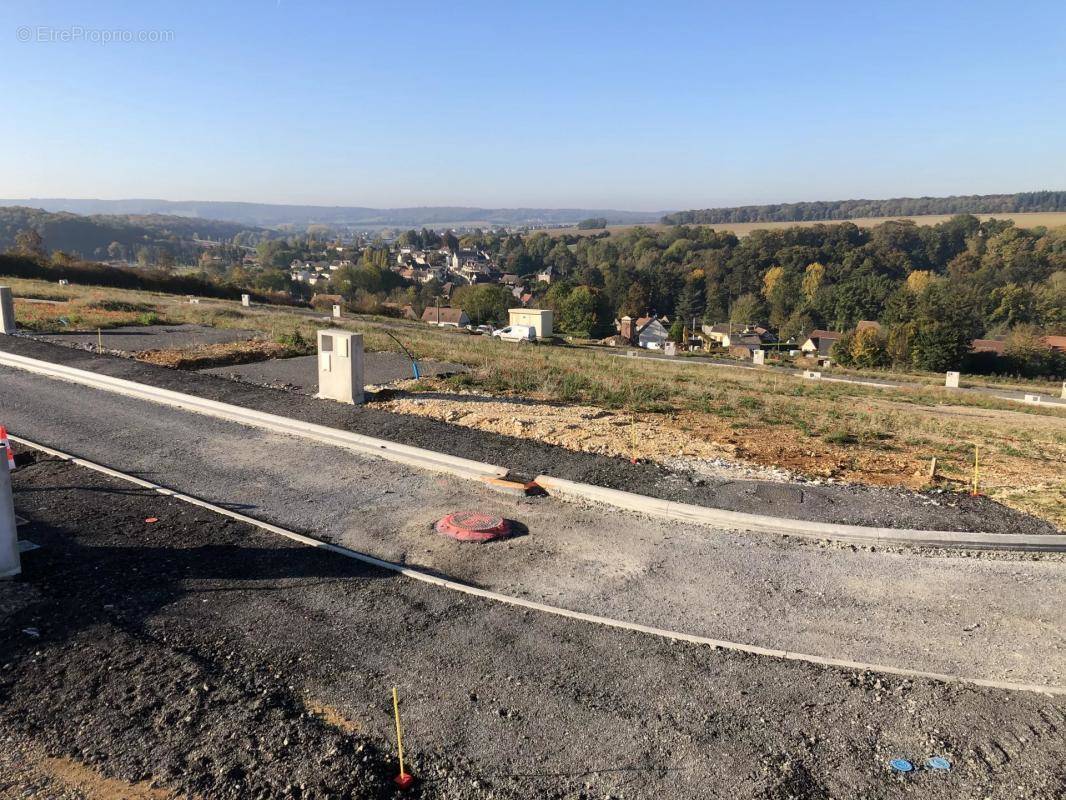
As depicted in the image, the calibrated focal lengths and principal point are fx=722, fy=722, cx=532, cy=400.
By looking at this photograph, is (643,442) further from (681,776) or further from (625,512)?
(681,776)

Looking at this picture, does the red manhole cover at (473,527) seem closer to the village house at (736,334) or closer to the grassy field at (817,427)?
the grassy field at (817,427)

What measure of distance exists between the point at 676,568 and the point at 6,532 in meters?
5.78

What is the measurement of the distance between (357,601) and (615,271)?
102 m

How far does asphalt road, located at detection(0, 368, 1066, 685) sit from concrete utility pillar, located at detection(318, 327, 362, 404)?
2.58 m

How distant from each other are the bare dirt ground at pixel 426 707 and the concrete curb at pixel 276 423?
10.5 feet

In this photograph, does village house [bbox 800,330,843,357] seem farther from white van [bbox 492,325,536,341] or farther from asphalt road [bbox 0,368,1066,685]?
asphalt road [bbox 0,368,1066,685]

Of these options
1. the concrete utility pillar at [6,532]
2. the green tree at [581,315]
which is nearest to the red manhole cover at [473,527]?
the concrete utility pillar at [6,532]

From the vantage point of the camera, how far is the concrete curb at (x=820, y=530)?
7.27 metres

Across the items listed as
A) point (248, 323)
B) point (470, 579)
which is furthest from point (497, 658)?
point (248, 323)

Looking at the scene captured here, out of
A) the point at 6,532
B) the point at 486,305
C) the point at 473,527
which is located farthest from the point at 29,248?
the point at 473,527

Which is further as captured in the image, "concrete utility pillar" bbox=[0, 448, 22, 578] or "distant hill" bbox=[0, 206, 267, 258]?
"distant hill" bbox=[0, 206, 267, 258]

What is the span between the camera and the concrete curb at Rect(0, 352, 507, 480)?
934 centimetres

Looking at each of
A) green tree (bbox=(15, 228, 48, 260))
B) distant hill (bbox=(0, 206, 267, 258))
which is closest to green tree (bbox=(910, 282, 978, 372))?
green tree (bbox=(15, 228, 48, 260))

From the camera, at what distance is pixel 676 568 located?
6770 mm
